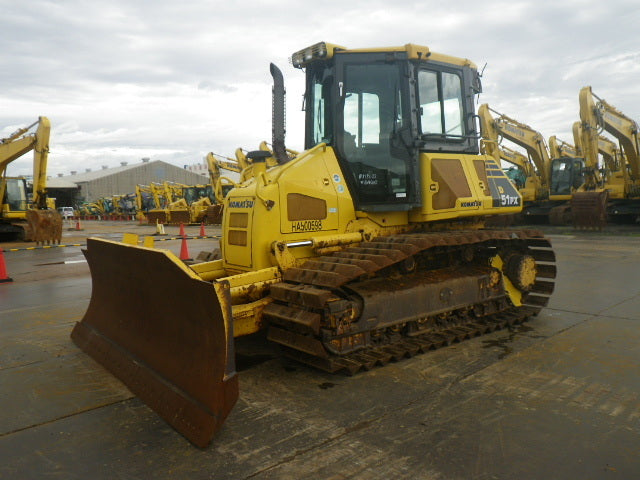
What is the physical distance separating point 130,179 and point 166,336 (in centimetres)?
7764

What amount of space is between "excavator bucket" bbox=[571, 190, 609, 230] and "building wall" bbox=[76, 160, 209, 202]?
6454 centimetres

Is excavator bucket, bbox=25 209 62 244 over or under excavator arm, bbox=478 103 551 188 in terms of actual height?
under

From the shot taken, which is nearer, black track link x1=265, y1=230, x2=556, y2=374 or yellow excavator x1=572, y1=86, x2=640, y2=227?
black track link x1=265, y1=230, x2=556, y2=374

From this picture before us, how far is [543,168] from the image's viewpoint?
23.6m

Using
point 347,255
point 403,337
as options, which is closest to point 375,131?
point 347,255

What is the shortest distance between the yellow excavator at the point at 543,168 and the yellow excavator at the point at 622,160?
4.69 feet

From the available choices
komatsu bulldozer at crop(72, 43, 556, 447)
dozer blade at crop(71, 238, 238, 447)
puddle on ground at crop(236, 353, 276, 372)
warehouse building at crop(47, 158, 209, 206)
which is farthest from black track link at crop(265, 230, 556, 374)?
warehouse building at crop(47, 158, 209, 206)

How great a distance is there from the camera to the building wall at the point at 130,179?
7456 centimetres

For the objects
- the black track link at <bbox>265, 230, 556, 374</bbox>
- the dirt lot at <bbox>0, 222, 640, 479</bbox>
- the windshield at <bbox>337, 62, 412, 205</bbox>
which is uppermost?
the windshield at <bbox>337, 62, 412, 205</bbox>

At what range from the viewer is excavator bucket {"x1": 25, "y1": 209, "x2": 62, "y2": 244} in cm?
1894

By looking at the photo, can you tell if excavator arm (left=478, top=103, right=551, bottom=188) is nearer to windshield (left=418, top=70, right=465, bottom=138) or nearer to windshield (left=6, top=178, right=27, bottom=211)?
windshield (left=418, top=70, right=465, bottom=138)

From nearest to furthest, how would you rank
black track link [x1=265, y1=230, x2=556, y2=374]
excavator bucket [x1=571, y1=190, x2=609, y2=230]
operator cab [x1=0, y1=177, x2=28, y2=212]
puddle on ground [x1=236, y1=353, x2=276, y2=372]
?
black track link [x1=265, y1=230, x2=556, y2=374], puddle on ground [x1=236, y1=353, x2=276, y2=372], excavator bucket [x1=571, y1=190, x2=609, y2=230], operator cab [x1=0, y1=177, x2=28, y2=212]

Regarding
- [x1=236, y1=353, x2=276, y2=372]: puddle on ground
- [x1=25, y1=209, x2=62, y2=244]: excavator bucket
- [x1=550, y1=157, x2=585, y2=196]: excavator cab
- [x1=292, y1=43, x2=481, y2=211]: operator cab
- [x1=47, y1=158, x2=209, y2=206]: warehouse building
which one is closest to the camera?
[x1=236, y1=353, x2=276, y2=372]: puddle on ground

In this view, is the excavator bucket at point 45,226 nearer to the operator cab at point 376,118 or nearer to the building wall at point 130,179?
the operator cab at point 376,118
